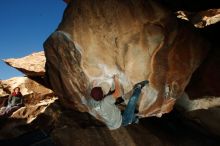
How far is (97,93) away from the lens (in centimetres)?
875

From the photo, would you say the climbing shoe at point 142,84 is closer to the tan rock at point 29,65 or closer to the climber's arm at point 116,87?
the climber's arm at point 116,87

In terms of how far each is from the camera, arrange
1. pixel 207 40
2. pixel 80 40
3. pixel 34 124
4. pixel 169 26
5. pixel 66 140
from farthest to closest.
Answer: pixel 34 124 < pixel 66 140 < pixel 207 40 < pixel 169 26 < pixel 80 40

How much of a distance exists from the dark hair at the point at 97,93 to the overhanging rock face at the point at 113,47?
191 mm

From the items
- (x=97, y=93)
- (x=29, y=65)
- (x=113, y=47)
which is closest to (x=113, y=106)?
(x=97, y=93)

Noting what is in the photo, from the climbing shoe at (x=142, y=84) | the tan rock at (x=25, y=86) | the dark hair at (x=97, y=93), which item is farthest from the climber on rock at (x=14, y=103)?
the climbing shoe at (x=142, y=84)

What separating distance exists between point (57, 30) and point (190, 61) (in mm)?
4459

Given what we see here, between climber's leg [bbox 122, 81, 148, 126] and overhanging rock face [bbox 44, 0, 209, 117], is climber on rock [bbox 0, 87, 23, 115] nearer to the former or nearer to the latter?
overhanging rock face [bbox 44, 0, 209, 117]

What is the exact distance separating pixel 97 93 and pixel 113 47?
57.7 inches

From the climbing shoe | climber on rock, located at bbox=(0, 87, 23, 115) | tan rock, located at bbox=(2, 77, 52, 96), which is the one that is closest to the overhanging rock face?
the climbing shoe

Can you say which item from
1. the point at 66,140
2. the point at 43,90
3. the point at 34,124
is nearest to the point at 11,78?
the point at 43,90

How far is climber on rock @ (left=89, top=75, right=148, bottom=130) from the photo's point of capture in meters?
8.84

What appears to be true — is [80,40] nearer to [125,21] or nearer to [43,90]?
[125,21]

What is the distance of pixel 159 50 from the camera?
9312mm

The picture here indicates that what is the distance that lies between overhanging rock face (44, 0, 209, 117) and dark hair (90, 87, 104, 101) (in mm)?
191
